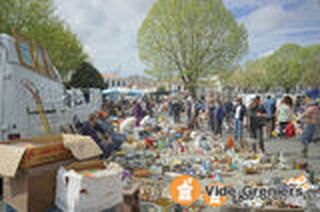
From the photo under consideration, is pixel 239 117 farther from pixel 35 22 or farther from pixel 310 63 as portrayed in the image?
pixel 310 63

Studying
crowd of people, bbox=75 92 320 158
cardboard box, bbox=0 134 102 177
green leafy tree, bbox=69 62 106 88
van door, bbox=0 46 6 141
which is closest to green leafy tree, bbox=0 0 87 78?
green leafy tree, bbox=69 62 106 88

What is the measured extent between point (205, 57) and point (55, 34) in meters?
14.0

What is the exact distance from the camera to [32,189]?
2521 mm

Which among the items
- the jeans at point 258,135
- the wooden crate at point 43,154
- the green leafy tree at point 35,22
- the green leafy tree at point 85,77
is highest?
the green leafy tree at point 35,22

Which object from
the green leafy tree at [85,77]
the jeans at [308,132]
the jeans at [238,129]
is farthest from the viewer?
→ the green leafy tree at [85,77]

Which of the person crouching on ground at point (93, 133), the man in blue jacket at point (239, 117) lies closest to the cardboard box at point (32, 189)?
the person crouching on ground at point (93, 133)

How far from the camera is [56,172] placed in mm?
2756

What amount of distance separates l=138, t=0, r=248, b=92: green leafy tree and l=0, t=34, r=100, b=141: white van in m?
19.7

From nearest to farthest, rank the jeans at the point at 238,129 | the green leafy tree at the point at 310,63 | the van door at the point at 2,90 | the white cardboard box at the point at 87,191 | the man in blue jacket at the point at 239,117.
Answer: the white cardboard box at the point at 87,191, the van door at the point at 2,90, the man in blue jacket at the point at 239,117, the jeans at the point at 238,129, the green leafy tree at the point at 310,63

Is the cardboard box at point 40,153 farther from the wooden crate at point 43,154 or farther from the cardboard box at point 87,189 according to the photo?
the cardboard box at point 87,189

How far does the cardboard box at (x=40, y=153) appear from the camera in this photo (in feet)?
8.30

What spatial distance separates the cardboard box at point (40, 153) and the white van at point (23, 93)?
2.74 ft

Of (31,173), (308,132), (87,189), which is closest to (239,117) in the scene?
(308,132)

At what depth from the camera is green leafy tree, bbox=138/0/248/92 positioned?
23213 mm
